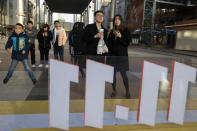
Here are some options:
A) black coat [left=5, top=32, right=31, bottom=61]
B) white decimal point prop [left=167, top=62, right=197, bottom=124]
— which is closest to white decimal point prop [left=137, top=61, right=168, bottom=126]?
white decimal point prop [left=167, top=62, right=197, bottom=124]

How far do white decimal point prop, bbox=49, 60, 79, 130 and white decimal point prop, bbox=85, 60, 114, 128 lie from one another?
0.20 metres

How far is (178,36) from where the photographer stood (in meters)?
29.4

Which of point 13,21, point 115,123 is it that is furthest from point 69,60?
point 13,21

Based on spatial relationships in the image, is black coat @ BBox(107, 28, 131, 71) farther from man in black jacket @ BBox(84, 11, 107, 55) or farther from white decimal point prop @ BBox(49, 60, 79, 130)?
white decimal point prop @ BBox(49, 60, 79, 130)

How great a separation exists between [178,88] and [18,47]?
3.78 meters

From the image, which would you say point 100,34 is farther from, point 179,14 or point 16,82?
point 179,14

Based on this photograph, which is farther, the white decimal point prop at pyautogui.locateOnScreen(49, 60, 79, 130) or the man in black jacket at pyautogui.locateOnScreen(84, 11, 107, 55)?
the man in black jacket at pyautogui.locateOnScreen(84, 11, 107, 55)

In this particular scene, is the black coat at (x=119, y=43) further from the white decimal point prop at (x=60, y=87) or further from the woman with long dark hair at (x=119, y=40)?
the white decimal point prop at (x=60, y=87)

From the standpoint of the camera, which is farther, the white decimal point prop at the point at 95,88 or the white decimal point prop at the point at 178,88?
the white decimal point prop at the point at 178,88

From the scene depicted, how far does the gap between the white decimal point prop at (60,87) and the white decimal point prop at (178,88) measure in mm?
1471

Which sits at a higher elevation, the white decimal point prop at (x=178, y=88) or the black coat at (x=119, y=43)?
the black coat at (x=119, y=43)

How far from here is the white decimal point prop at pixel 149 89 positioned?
263 centimetres

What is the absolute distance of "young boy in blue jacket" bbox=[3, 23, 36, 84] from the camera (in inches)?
181

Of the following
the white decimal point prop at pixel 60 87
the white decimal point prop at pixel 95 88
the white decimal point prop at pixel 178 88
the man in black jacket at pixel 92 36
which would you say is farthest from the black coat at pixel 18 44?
the white decimal point prop at pixel 178 88
